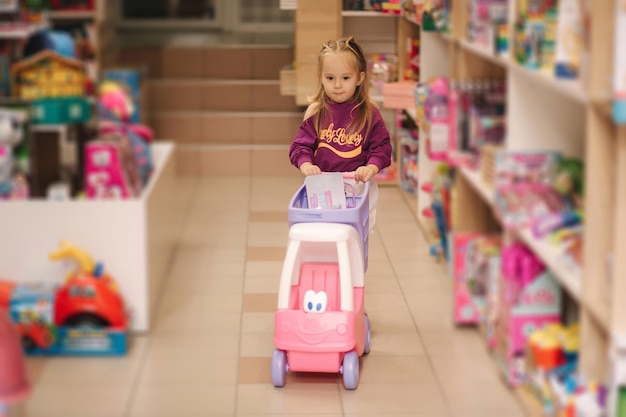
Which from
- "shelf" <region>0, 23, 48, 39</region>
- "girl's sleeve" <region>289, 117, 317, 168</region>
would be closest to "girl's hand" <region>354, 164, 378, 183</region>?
"girl's sleeve" <region>289, 117, 317, 168</region>

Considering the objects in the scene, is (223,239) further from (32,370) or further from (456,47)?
(456,47)

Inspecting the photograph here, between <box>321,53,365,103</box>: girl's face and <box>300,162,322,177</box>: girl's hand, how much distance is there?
0.58ft

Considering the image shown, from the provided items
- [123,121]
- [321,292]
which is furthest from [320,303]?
[123,121]

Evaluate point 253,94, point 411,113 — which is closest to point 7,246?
point 253,94

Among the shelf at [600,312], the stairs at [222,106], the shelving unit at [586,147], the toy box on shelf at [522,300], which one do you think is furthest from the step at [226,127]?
the shelf at [600,312]

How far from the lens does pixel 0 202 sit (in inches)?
80.7

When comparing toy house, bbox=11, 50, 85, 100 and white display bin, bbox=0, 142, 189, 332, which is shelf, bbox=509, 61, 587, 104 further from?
toy house, bbox=11, 50, 85, 100

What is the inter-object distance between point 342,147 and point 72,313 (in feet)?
2.28

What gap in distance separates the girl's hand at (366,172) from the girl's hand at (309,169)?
0.09m

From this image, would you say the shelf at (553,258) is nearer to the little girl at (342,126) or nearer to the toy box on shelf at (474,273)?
the toy box on shelf at (474,273)

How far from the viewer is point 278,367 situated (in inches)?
91.4

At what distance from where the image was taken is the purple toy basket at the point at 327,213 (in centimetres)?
228

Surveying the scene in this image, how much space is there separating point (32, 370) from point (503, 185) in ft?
3.50

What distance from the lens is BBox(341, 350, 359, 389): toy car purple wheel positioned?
2.30 m
